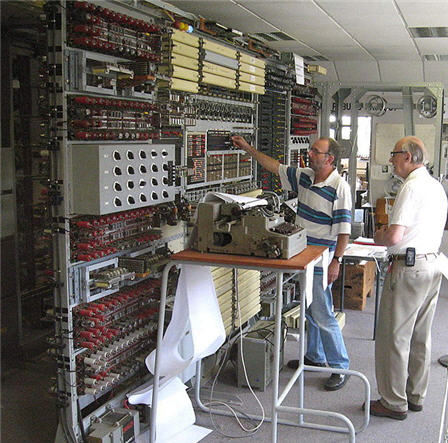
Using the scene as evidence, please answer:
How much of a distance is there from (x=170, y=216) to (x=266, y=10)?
1.63m

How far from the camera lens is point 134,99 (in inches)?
124

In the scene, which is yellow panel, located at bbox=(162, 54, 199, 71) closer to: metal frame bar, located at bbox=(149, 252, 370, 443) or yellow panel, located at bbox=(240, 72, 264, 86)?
yellow panel, located at bbox=(240, 72, 264, 86)

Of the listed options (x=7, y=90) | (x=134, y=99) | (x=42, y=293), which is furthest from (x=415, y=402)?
(x=7, y=90)

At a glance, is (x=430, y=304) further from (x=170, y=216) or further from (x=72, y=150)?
(x=72, y=150)

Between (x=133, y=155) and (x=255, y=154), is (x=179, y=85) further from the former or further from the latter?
(x=255, y=154)

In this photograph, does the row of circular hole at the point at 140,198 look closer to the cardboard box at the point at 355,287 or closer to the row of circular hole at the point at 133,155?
the row of circular hole at the point at 133,155

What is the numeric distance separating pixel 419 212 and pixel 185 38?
5.53 feet

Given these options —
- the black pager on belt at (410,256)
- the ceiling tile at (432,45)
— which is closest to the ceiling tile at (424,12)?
the ceiling tile at (432,45)

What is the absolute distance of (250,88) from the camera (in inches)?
174

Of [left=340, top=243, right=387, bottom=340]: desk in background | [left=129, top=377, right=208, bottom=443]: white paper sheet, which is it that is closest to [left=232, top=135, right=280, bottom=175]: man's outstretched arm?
[left=340, top=243, right=387, bottom=340]: desk in background

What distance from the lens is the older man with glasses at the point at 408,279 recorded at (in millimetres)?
3342

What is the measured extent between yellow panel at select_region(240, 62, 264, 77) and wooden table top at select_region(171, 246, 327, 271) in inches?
72.3

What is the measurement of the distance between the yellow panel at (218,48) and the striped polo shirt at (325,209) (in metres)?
1.00

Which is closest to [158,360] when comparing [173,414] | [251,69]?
[173,414]
